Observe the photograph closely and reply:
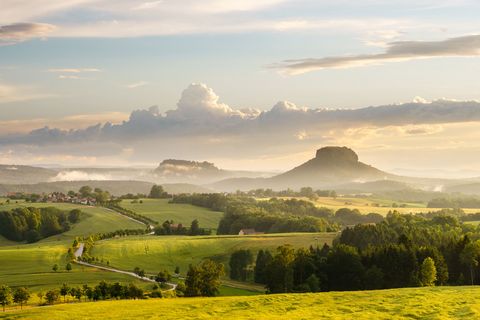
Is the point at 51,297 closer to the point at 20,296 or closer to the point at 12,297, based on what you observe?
the point at 20,296

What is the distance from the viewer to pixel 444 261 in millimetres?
136125

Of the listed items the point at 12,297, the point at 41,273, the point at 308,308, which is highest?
the point at 308,308

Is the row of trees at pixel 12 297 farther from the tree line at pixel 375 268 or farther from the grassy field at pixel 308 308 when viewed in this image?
the tree line at pixel 375 268

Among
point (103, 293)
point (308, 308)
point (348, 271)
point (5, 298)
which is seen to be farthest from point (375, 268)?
point (5, 298)

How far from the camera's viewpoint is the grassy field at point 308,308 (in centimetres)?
6596

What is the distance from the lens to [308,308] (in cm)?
7081

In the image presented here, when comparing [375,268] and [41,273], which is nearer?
[375,268]

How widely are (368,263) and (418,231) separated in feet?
153

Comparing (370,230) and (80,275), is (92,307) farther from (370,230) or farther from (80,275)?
(370,230)

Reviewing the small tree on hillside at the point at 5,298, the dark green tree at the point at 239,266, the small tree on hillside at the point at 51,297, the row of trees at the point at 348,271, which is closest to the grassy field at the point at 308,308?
the small tree on hillside at the point at 51,297

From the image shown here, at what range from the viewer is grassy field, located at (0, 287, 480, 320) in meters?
66.0

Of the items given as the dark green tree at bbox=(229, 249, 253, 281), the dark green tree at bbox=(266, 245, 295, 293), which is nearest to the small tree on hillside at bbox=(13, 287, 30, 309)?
the dark green tree at bbox=(266, 245, 295, 293)

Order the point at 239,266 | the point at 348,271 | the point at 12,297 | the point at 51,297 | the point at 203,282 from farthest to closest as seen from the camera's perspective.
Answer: the point at 239,266 < the point at 348,271 < the point at 203,282 < the point at 12,297 < the point at 51,297

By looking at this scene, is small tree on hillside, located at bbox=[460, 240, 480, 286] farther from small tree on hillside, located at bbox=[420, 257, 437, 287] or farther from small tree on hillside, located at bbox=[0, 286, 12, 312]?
small tree on hillside, located at bbox=[0, 286, 12, 312]
